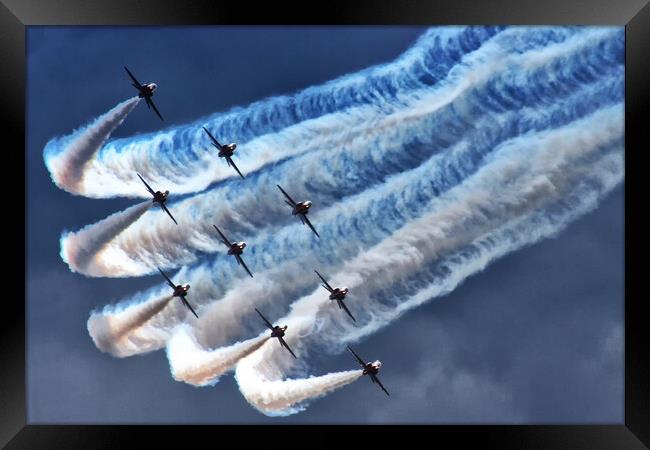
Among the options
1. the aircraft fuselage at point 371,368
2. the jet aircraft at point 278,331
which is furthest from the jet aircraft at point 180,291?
the aircraft fuselage at point 371,368

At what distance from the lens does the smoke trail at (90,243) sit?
217 feet

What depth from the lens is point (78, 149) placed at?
64.8 metres

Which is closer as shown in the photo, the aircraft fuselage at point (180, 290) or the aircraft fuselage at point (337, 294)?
the aircraft fuselage at point (337, 294)

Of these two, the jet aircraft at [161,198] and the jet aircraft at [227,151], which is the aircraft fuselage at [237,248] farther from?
the jet aircraft at [227,151]

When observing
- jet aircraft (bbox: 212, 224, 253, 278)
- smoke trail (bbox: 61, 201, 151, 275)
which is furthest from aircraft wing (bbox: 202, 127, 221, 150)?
smoke trail (bbox: 61, 201, 151, 275)

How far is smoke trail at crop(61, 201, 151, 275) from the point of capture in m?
66.2

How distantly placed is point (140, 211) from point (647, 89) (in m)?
29.2

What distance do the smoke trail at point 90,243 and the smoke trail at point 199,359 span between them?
533 centimetres

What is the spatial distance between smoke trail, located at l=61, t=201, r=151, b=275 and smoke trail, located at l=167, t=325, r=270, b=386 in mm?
5329

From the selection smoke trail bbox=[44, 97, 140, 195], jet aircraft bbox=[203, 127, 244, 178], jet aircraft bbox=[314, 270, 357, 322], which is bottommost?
jet aircraft bbox=[314, 270, 357, 322]

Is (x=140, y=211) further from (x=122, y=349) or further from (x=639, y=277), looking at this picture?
(x=639, y=277)

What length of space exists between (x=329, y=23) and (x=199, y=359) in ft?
75.1

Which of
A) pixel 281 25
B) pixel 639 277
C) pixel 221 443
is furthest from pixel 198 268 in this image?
pixel 639 277

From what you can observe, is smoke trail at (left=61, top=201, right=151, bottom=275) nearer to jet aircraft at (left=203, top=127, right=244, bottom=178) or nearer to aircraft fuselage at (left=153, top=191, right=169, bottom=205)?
aircraft fuselage at (left=153, top=191, right=169, bottom=205)
